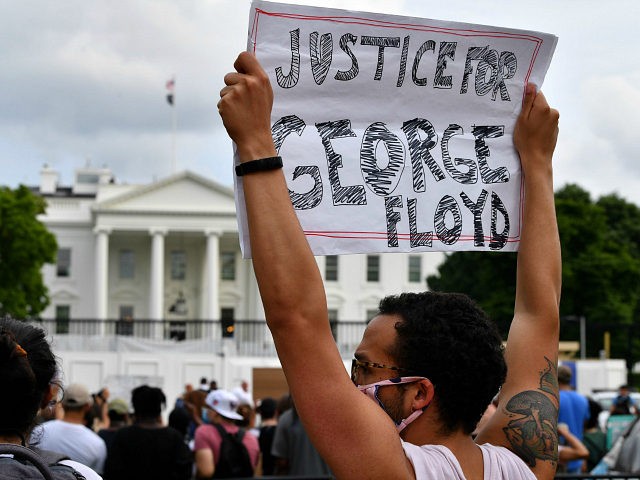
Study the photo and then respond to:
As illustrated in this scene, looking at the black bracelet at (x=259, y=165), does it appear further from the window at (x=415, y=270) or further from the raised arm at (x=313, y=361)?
the window at (x=415, y=270)

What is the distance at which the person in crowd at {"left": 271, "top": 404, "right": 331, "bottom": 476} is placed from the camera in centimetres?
882

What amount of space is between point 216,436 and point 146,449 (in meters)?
1.21

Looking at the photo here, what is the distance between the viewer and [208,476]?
310 inches

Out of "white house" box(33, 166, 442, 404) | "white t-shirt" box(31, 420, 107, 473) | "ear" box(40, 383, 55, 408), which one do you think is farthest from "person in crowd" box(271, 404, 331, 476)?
"white house" box(33, 166, 442, 404)

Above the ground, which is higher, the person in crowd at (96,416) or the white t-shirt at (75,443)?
the white t-shirt at (75,443)

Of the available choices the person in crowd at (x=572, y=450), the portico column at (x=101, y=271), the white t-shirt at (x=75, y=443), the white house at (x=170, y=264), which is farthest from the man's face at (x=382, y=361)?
the portico column at (x=101, y=271)

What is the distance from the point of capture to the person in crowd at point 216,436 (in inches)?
314

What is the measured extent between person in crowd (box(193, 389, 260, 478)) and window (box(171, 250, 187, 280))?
232ft

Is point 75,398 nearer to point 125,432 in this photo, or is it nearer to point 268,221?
point 125,432

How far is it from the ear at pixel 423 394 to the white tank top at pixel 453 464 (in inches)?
3.4

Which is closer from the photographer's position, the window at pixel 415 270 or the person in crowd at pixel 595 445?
the person in crowd at pixel 595 445

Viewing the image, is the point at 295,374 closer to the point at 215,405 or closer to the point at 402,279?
the point at 215,405

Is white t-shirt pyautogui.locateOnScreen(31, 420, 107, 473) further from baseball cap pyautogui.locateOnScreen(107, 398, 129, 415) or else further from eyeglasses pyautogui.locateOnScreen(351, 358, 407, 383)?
eyeglasses pyautogui.locateOnScreen(351, 358, 407, 383)

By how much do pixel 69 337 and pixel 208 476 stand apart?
30968 mm
